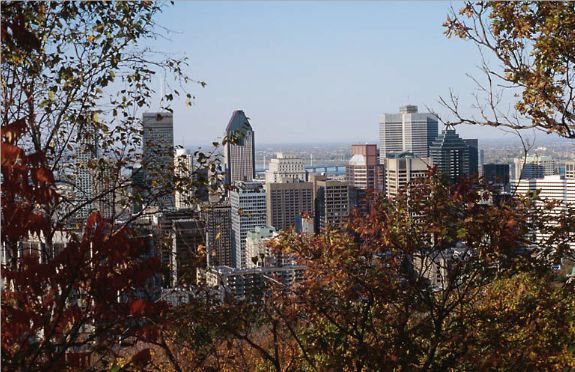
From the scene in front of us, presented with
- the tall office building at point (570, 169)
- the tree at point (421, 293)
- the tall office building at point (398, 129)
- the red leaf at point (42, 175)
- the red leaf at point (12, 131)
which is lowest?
the tree at point (421, 293)

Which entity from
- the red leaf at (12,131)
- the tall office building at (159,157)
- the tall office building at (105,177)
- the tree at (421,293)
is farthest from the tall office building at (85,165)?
the red leaf at (12,131)

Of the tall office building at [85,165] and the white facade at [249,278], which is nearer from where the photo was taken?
the white facade at [249,278]

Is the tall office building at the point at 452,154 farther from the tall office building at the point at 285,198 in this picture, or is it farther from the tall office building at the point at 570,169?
the tall office building at the point at 285,198

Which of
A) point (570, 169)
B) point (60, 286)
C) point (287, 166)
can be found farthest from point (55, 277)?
point (287, 166)

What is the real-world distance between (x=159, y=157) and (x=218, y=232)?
1.44ft

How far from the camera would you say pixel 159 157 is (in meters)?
3.29

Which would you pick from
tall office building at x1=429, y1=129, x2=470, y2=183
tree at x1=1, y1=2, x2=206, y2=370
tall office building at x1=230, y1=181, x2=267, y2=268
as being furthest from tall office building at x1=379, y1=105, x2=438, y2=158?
tree at x1=1, y1=2, x2=206, y2=370

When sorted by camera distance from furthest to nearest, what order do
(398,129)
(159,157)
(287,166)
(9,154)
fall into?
(287,166) < (398,129) < (159,157) < (9,154)

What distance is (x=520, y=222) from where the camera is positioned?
250cm

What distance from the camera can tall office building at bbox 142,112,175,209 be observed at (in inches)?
122

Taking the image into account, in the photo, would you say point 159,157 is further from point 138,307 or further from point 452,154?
point 452,154

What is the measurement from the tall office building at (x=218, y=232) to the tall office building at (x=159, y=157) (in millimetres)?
186

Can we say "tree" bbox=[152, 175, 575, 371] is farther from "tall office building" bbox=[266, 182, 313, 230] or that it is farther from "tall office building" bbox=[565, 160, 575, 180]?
"tall office building" bbox=[266, 182, 313, 230]

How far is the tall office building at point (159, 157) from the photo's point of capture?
10.2 ft
